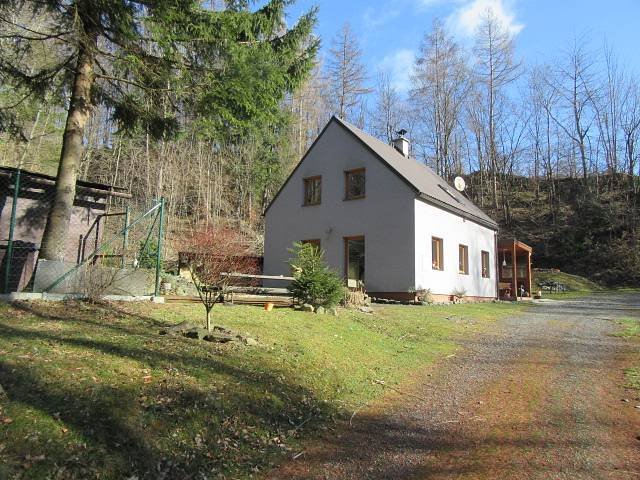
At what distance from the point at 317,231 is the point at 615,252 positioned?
89.1 ft

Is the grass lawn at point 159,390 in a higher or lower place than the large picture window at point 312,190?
lower

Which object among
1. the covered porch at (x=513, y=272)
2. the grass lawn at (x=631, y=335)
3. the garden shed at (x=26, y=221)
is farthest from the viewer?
the covered porch at (x=513, y=272)

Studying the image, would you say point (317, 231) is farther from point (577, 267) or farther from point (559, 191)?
point (559, 191)

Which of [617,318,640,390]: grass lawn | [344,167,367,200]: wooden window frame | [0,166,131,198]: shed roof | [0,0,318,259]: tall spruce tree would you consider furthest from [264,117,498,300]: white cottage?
[0,0,318,259]: tall spruce tree

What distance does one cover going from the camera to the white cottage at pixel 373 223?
16.9m

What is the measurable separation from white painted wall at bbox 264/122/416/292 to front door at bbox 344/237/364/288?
23 cm

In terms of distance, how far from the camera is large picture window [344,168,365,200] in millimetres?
18344

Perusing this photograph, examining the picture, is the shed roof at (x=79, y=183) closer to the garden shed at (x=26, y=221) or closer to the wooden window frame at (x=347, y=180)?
the garden shed at (x=26, y=221)

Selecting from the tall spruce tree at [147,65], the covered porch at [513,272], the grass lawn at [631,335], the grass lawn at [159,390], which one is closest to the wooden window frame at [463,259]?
the covered porch at [513,272]

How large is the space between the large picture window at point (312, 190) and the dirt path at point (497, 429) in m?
12.7

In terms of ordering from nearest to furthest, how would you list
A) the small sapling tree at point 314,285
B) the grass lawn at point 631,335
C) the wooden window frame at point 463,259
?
the grass lawn at point 631,335 → the small sapling tree at point 314,285 → the wooden window frame at point 463,259

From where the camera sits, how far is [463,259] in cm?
2069

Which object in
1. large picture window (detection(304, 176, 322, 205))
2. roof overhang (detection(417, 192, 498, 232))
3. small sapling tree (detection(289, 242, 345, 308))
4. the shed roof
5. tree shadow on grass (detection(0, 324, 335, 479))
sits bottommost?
tree shadow on grass (detection(0, 324, 335, 479))

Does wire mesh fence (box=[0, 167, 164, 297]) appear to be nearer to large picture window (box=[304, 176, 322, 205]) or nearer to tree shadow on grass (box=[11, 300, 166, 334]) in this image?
tree shadow on grass (box=[11, 300, 166, 334])
